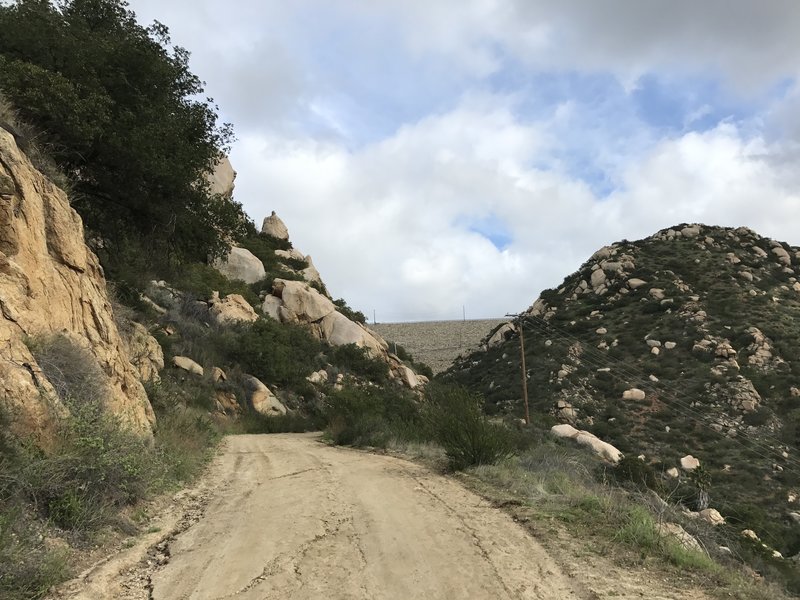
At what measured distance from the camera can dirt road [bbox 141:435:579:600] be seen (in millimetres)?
4770

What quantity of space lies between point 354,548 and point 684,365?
39.9 meters

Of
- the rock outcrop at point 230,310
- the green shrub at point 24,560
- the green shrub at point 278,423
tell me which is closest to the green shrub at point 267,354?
the rock outcrop at point 230,310

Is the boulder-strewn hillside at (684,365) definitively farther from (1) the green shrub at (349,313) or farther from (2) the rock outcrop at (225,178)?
(2) the rock outcrop at (225,178)

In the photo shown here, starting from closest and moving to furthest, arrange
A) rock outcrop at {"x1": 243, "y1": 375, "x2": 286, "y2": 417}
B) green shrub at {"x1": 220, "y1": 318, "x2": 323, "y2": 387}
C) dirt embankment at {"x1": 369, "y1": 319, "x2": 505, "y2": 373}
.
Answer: rock outcrop at {"x1": 243, "y1": 375, "x2": 286, "y2": 417}
green shrub at {"x1": 220, "y1": 318, "x2": 323, "y2": 387}
dirt embankment at {"x1": 369, "y1": 319, "x2": 505, "y2": 373}

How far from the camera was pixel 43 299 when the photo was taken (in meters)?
8.95

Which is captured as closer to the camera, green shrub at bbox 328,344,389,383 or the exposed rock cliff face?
the exposed rock cliff face

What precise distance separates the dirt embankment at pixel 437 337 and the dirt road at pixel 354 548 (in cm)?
6695

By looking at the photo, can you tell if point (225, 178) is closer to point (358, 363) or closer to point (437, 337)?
→ point (358, 363)

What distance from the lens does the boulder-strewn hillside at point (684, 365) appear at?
2619 centimetres

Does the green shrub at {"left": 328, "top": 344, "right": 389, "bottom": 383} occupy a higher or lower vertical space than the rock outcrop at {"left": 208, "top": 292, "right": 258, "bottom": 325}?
lower

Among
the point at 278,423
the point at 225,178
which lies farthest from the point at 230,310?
the point at 225,178

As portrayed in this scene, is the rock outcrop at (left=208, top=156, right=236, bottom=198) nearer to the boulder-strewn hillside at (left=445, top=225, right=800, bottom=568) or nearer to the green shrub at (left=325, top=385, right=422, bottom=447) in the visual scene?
the boulder-strewn hillside at (left=445, top=225, right=800, bottom=568)

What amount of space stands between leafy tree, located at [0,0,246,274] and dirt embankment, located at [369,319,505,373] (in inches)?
2413

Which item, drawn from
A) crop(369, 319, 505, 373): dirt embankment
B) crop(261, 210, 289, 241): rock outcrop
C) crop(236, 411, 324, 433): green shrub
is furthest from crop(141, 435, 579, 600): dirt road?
crop(369, 319, 505, 373): dirt embankment
